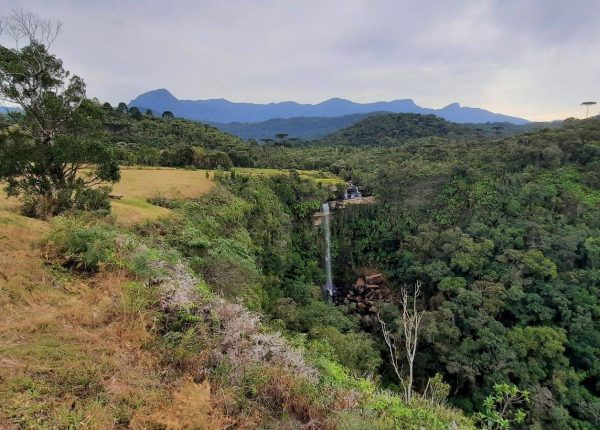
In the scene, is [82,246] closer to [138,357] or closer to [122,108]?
[138,357]

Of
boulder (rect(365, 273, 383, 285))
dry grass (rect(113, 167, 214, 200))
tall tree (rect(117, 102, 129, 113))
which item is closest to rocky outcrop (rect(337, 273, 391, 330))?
boulder (rect(365, 273, 383, 285))

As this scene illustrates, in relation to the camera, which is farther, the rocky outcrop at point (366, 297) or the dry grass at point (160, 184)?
the rocky outcrop at point (366, 297)

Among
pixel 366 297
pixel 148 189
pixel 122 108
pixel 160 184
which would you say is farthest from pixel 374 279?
pixel 122 108

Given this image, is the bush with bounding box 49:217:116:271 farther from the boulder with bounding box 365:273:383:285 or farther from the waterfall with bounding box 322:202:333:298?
the waterfall with bounding box 322:202:333:298

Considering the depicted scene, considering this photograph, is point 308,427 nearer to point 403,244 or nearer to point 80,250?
point 80,250

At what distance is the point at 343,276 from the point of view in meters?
27.5

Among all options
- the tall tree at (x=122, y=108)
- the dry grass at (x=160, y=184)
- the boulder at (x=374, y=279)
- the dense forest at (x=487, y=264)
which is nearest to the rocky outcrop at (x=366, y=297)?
the boulder at (x=374, y=279)

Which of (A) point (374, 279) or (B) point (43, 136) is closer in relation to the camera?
(B) point (43, 136)

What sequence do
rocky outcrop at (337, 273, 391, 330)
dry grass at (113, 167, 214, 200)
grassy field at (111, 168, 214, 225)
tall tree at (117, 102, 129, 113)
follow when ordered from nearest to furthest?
grassy field at (111, 168, 214, 225), dry grass at (113, 167, 214, 200), rocky outcrop at (337, 273, 391, 330), tall tree at (117, 102, 129, 113)

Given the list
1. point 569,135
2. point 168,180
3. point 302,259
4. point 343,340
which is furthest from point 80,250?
point 569,135

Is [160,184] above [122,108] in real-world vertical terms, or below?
below

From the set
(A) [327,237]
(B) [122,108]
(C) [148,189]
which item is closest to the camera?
(C) [148,189]

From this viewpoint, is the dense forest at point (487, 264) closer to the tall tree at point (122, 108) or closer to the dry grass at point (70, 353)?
the dry grass at point (70, 353)

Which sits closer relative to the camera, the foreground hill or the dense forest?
the foreground hill
